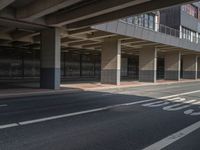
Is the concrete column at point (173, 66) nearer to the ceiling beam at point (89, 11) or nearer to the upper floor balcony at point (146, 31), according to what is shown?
the upper floor balcony at point (146, 31)

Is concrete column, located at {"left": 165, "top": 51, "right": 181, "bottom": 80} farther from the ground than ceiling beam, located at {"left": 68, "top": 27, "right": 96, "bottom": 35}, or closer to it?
closer to it

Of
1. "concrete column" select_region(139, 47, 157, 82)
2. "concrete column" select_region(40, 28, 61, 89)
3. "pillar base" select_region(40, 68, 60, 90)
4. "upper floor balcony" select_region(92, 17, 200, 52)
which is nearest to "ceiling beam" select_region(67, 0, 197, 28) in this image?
"concrete column" select_region(40, 28, 61, 89)

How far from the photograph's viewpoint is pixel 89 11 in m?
16.9

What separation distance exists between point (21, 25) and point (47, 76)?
427 centimetres

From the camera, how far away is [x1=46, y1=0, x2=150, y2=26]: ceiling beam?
14.8 m

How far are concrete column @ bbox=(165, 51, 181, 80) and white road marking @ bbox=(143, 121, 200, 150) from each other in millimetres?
36991

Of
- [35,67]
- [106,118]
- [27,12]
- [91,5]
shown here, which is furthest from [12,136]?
[35,67]

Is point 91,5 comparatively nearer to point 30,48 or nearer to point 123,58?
point 30,48

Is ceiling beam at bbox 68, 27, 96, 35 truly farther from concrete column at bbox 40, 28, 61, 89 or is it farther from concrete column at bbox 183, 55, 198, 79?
concrete column at bbox 183, 55, 198, 79

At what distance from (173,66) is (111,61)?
63.1 feet

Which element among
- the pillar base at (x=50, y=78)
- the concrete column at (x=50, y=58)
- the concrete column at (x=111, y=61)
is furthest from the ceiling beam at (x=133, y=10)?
the concrete column at (x=111, y=61)

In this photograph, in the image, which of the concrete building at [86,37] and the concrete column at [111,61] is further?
the concrete column at [111,61]

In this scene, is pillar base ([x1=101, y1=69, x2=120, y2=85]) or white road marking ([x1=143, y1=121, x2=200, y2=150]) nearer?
white road marking ([x1=143, y1=121, x2=200, y2=150])

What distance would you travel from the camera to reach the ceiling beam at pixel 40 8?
1538cm
